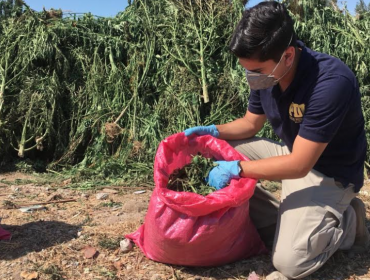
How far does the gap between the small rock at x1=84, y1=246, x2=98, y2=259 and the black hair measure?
4.31ft

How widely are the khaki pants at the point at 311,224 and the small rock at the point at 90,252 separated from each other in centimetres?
96

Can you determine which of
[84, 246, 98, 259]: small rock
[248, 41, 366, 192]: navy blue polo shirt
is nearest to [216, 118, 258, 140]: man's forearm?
[248, 41, 366, 192]: navy blue polo shirt

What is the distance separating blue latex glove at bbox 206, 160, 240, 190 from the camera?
6.70 feet

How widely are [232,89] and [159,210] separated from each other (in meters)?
2.07

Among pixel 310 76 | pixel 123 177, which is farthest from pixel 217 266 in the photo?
pixel 123 177

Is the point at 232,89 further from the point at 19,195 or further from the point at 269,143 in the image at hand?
the point at 19,195

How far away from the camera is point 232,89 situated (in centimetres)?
377

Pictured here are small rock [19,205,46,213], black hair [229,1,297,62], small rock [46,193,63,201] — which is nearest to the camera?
black hair [229,1,297,62]

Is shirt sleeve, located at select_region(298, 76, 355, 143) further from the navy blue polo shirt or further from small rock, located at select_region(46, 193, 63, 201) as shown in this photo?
small rock, located at select_region(46, 193, 63, 201)

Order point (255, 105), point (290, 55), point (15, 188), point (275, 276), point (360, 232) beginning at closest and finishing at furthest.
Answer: point (290, 55) → point (275, 276) → point (360, 232) → point (255, 105) → point (15, 188)

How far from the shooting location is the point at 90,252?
2.21 metres

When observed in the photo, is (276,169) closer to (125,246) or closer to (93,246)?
(125,246)

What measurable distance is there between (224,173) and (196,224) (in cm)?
31

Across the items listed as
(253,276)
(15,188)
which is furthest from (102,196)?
(253,276)
